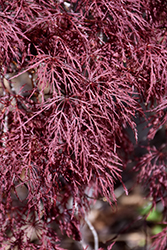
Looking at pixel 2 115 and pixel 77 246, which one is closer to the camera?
pixel 2 115

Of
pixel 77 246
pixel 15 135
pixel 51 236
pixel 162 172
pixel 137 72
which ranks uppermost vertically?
pixel 137 72

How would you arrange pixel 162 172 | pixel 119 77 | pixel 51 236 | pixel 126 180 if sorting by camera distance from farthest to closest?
1. pixel 126 180
2. pixel 162 172
3. pixel 51 236
4. pixel 119 77

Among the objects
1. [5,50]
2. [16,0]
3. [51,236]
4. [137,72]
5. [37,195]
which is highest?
[16,0]

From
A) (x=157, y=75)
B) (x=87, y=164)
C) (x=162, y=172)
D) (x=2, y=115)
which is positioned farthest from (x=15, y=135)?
(x=162, y=172)

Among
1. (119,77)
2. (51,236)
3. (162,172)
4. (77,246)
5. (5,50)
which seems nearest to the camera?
(5,50)

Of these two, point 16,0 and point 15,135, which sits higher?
point 16,0

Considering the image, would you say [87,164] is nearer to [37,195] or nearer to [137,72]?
[37,195]

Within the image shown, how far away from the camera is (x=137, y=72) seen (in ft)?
3.44

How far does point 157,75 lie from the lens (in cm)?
105

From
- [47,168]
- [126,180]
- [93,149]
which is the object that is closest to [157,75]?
[93,149]

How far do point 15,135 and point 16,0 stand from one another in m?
0.56

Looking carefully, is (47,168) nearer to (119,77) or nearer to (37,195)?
(37,195)

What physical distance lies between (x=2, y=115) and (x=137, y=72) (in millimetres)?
642

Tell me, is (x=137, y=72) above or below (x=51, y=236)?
above
